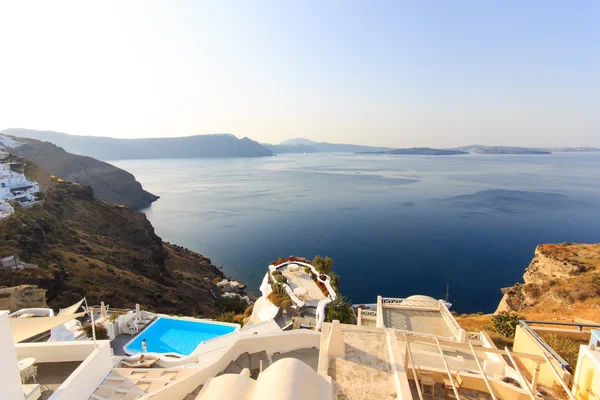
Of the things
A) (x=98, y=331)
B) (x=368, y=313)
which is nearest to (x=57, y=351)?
(x=98, y=331)

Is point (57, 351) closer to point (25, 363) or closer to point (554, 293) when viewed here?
point (25, 363)

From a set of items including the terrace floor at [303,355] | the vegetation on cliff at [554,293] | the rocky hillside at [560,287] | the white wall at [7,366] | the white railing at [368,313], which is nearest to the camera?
the white wall at [7,366]

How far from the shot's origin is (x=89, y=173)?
8362 cm

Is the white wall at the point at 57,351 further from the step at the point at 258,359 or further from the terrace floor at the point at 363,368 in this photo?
the terrace floor at the point at 363,368

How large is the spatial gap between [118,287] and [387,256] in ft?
105

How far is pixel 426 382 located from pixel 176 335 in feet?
37.1

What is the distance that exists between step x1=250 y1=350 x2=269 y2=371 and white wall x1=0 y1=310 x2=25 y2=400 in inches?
203

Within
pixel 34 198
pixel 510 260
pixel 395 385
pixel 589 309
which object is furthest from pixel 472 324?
pixel 34 198

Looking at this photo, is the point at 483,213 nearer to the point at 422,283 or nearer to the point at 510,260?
the point at 510,260

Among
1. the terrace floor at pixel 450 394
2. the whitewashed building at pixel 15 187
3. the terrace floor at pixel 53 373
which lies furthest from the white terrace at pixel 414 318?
the whitewashed building at pixel 15 187

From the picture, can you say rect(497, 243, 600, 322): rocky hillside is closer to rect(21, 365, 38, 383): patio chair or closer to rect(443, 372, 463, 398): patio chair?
rect(443, 372, 463, 398): patio chair

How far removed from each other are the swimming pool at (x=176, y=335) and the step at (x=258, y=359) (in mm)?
Answer: 4797

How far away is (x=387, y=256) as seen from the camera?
41031 mm

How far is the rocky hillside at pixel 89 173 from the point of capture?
2859 inches
